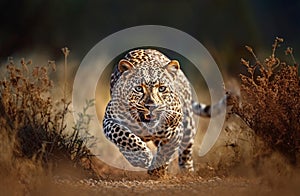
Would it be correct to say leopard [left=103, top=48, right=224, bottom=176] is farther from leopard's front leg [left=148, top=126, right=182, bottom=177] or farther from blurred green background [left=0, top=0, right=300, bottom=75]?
blurred green background [left=0, top=0, right=300, bottom=75]

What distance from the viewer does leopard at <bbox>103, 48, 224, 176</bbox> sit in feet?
24.1

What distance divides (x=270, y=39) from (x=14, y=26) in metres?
3.83

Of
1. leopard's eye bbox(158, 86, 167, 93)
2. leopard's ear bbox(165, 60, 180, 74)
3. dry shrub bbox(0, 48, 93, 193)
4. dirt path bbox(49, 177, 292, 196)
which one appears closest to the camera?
dirt path bbox(49, 177, 292, 196)

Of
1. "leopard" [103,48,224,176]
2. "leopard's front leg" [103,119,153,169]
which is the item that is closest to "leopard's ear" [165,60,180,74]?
"leopard" [103,48,224,176]

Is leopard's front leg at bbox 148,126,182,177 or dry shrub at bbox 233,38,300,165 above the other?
dry shrub at bbox 233,38,300,165

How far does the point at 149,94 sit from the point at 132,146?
517 mm

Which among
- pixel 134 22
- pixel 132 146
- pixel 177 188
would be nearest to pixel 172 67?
pixel 132 146

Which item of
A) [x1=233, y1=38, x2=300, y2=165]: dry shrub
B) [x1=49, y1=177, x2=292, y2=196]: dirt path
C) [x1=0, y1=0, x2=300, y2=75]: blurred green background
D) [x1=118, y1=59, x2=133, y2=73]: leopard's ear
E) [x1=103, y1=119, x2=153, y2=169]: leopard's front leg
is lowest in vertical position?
[x1=49, y1=177, x2=292, y2=196]: dirt path

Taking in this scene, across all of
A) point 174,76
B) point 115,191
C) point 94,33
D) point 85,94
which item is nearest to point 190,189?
→ point 115,191

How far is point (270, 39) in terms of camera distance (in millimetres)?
11391

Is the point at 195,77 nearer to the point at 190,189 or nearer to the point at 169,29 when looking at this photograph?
the point at 169,29

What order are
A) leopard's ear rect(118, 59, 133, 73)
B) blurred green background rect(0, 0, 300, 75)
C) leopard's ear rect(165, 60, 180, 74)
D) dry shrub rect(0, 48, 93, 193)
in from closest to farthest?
dry shrub rect(0, 48, 93, 193), leopard's ear rect(118, 59, 133, 73), leopard's ear rect(165, 60, 180, 74), blurred green background rect(0, 0, 300, 75)

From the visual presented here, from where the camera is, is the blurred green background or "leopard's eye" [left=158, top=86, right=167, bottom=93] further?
the blurred green background

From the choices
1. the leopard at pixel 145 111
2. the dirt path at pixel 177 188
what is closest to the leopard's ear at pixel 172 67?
the leopard at pixel 145 111
